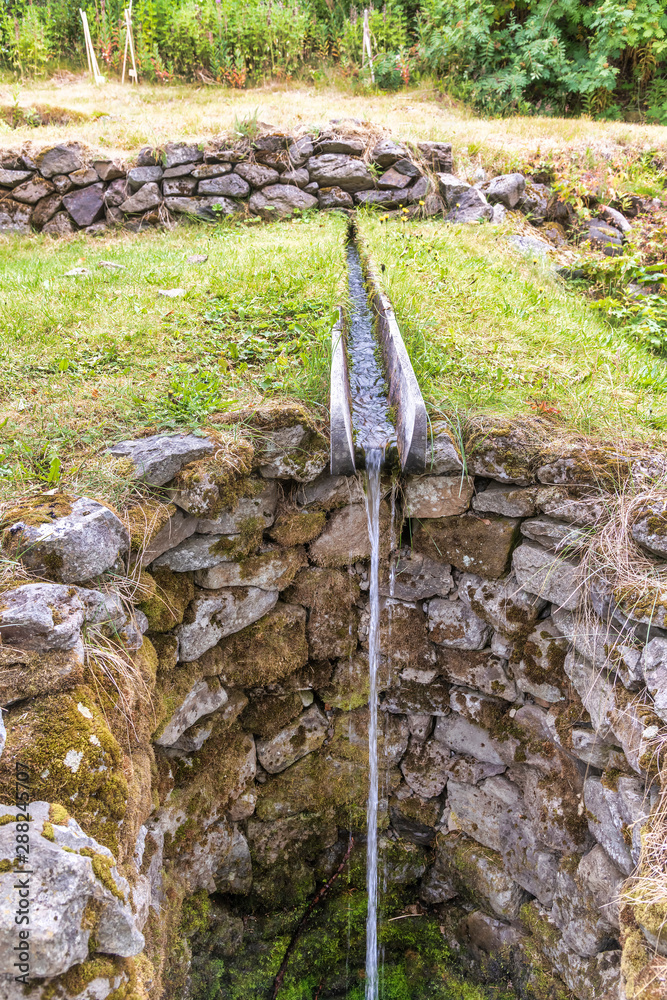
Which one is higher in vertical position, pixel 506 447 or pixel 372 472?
pixel 506 447

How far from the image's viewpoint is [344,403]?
279 centimetres

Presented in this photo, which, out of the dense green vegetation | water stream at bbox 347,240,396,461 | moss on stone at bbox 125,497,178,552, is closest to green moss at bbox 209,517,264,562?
moss on stone at bbox 125,497,178,552

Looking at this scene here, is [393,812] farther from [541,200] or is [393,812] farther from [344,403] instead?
[541,200]

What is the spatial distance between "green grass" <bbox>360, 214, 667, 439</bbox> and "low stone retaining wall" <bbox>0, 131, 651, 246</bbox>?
4.91 feet

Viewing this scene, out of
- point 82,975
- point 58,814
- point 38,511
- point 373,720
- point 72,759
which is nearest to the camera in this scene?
point 82,975

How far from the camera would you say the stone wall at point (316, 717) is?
5.85 feet

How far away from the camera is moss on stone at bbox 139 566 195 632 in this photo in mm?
2465

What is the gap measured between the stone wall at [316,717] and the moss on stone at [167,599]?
0.01m

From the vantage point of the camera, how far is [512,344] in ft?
11.9

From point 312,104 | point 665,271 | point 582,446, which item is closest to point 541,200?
point 665,271

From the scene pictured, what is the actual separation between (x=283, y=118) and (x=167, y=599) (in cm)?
709

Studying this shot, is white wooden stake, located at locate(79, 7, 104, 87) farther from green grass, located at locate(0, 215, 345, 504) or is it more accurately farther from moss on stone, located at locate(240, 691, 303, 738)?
moss on stone, located at locate(240, 691, 303, 738)

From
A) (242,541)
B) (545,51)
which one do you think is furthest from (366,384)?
(545,51)

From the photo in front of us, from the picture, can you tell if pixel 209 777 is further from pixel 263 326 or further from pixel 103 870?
pixel 263 326
